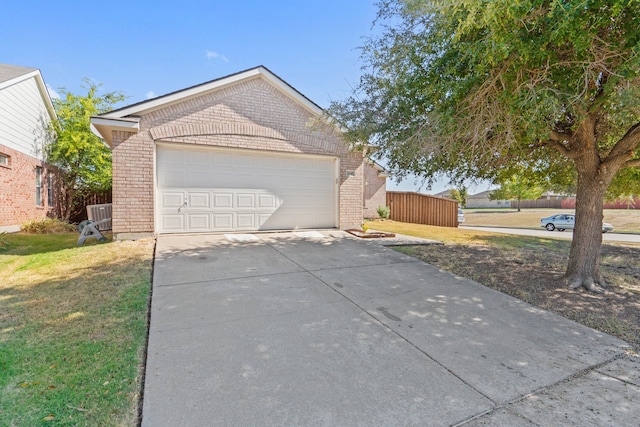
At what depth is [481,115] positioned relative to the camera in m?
4.40

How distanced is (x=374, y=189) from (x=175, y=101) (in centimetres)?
1305

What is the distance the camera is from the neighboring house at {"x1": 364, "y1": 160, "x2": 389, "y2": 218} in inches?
719

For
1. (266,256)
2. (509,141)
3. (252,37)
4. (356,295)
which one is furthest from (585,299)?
(252,37)

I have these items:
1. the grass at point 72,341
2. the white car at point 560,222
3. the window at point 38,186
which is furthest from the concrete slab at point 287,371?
the white car at point 560,222

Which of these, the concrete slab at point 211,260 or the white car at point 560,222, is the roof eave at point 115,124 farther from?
the white car at point 560,222

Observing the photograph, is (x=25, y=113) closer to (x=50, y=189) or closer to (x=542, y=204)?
(x=50, y=189)

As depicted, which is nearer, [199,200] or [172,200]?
[172,200]

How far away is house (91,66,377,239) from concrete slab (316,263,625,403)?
4198 millimetres

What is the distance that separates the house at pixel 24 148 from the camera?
9.57 meters

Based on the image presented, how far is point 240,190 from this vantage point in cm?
881

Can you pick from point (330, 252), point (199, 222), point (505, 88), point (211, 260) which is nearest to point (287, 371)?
point (211, 260)

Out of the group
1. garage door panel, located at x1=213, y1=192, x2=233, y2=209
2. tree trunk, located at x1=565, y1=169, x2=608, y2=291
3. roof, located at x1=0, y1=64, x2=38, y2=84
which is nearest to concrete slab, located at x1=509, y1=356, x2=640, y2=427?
tree trunk, located at x1=565, y1=169, x2=608, y2=291

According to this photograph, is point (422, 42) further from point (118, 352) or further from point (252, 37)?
point (252, 37)

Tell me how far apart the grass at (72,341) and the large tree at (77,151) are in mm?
9892
